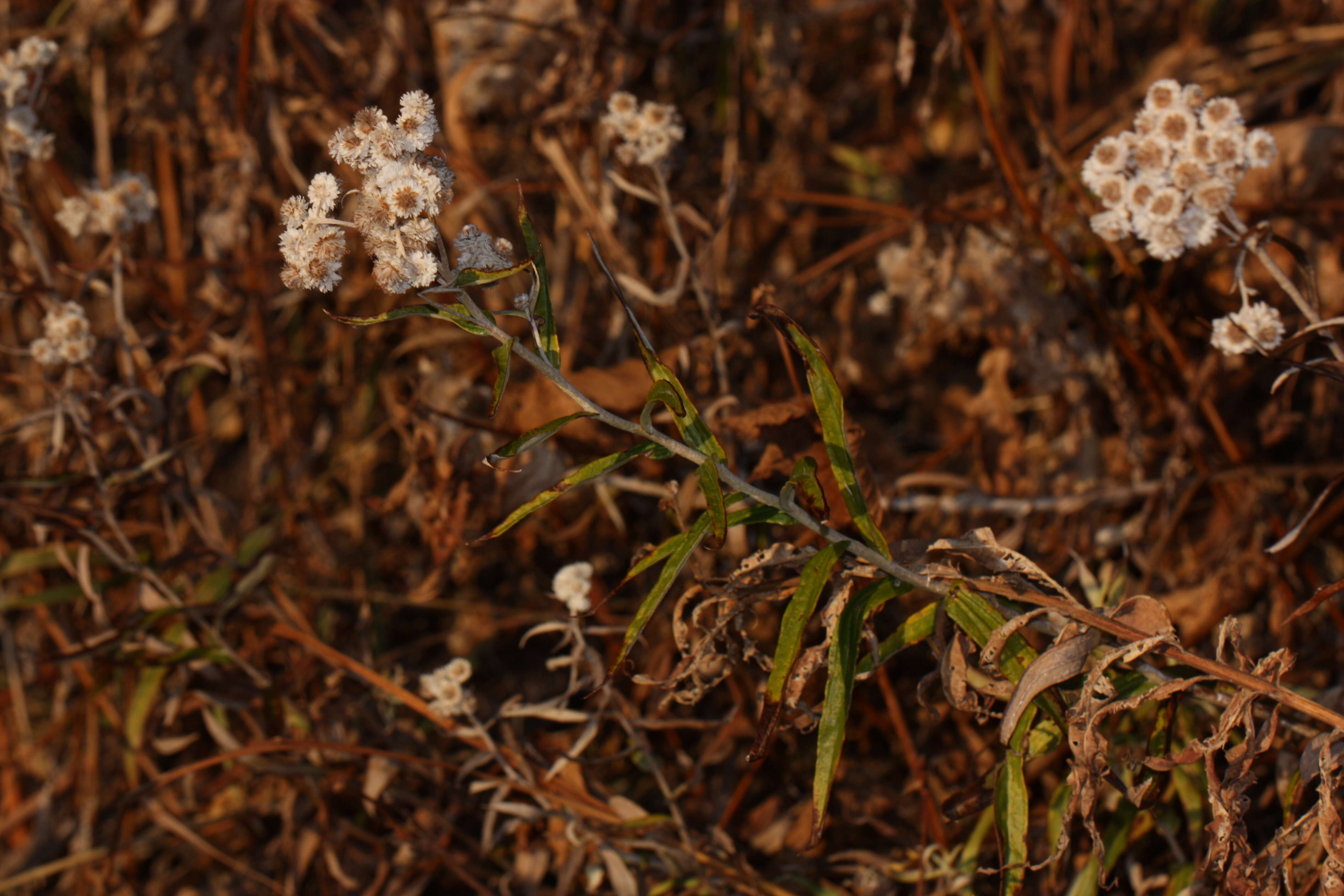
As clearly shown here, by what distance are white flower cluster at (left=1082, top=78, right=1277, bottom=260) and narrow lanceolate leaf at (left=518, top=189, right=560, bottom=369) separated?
92 centimetres

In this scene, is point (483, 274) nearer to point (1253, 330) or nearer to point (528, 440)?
point (528, 440)

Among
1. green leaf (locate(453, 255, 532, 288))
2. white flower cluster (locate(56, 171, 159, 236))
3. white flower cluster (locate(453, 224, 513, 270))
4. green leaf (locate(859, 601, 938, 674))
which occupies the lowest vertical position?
green leaf (locate(859, 601, 938, 674))

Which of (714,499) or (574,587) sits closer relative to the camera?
(714,499)

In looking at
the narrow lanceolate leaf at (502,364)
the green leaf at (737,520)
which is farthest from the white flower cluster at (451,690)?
the narrow lanceolate leaf at (502,364)

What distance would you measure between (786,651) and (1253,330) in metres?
0.89

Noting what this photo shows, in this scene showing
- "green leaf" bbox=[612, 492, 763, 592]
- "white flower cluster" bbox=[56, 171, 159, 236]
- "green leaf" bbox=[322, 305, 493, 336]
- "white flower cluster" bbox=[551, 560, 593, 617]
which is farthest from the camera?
"white flower cluster" bbox=[56, 171, 159, 236]

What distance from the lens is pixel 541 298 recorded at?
46.4 inches

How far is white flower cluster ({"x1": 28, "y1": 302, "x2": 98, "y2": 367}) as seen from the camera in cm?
176

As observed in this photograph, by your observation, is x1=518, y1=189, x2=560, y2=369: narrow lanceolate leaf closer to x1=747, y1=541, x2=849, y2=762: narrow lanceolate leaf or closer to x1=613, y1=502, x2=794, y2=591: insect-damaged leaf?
x1=613, y1=502, x2=794, y2=591: insect-damaged leaf

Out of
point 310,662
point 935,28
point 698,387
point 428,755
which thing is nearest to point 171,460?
point 310,662

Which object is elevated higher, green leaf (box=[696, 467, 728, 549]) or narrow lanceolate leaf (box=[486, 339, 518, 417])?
narrow lanceolate leaf (box=[486, 339, 518, 417])

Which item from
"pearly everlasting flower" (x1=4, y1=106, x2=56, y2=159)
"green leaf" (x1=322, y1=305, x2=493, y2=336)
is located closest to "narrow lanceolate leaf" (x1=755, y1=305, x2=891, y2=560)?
"green leaf" (x1=322, y1=305, x2=493, y2=336)

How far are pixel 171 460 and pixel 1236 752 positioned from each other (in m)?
2.01

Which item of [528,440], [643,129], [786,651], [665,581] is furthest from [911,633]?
[643,129]
